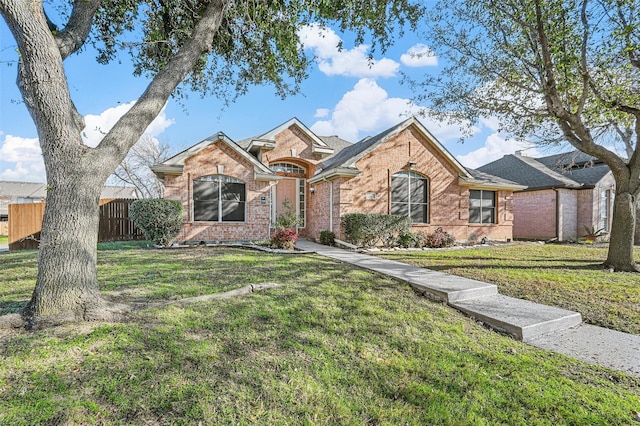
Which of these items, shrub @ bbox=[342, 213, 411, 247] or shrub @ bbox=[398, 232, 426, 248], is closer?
shrub @ bbox=[342, 213, 411, 247]

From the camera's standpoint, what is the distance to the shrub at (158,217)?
426 inches

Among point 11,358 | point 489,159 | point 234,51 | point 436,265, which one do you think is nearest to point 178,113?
point 234,51

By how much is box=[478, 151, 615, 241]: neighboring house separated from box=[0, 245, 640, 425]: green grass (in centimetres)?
1690

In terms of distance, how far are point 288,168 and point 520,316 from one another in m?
12.6

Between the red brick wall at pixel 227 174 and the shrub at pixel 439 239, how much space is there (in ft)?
22.5

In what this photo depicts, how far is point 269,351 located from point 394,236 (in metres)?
10.1

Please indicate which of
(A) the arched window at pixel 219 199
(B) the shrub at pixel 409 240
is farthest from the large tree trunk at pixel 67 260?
(B) the shrub at pixel 409 240

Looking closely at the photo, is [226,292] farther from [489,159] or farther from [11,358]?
[489,159]

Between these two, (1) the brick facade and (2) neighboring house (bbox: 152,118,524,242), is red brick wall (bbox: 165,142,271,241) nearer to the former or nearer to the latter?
(2) neighboring house (bbox: 152,118,524,242)

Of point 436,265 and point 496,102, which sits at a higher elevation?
point 496,102

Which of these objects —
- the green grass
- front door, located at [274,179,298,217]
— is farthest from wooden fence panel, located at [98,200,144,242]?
the green grass

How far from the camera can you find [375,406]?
255 cm

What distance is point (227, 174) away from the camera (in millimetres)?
12469

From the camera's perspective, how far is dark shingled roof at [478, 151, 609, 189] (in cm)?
1756
